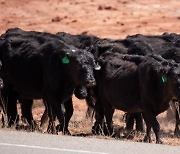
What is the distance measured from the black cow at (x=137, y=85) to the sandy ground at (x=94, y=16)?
20204 mm

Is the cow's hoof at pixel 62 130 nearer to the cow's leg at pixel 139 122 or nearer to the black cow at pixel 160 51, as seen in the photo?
the black cow at pixel 160 51

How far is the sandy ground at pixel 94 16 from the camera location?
39875 mm

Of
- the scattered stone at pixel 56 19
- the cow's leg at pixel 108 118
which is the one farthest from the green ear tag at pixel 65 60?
the scattered stone at pixel 56 19

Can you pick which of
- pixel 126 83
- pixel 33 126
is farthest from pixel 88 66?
pixel 33 126

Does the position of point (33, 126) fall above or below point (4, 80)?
below

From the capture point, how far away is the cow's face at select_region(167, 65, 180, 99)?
48.3ft

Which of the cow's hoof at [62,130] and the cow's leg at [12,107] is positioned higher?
the cow's leg at [12,107]

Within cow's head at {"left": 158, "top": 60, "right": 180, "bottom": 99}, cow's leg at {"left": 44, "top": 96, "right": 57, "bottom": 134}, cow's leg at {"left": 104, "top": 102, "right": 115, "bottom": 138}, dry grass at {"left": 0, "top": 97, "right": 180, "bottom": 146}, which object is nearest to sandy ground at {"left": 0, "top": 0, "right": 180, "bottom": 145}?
dry grass at {"left": 0, "top": 97, "right": 180, "bottom": 146}

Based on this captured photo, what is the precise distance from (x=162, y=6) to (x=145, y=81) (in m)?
30.8

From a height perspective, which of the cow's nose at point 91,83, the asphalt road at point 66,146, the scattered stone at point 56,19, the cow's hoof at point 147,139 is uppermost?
the scattered stone at point 56,19

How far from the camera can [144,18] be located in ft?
141

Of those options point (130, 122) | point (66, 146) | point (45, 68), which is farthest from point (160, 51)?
point (66, 146)

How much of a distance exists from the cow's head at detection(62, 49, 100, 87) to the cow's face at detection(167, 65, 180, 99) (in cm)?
193

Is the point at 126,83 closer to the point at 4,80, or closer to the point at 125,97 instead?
the point at 125,97
